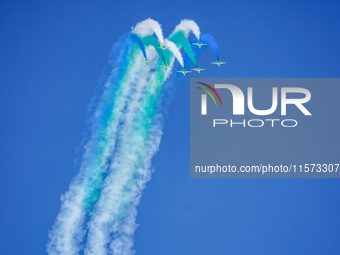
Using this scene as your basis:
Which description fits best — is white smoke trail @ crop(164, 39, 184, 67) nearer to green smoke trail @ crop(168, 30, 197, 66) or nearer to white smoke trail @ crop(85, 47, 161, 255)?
green smoke trail @ crop(168, 30, 197, 66)

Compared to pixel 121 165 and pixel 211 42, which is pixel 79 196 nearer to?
pixel 121 165

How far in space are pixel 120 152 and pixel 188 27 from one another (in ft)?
9.03

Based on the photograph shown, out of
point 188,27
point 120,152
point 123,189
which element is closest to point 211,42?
point 188,27

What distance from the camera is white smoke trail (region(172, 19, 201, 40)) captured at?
22.6 ft

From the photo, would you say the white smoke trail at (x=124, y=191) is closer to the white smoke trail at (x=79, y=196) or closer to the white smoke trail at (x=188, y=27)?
the white smoke trail at (x=79, y=196)

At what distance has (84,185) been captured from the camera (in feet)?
21.7

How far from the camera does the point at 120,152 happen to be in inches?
264

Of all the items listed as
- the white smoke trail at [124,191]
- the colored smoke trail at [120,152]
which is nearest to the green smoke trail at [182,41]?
the colored smoke trail at [120,152]

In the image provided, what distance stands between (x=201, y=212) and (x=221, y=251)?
2.73 feet

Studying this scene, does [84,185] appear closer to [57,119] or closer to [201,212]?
[57,119]

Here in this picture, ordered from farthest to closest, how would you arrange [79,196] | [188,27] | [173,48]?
[188,27] → [173,48] → [79,196]

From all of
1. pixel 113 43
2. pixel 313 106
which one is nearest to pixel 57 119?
pixel 113 43

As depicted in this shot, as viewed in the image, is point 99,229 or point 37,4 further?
point 37,4

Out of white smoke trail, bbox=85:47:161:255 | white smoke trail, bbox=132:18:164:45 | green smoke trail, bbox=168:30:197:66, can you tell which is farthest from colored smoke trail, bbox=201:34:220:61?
white smoke trail, bbox=85:47:161:255
